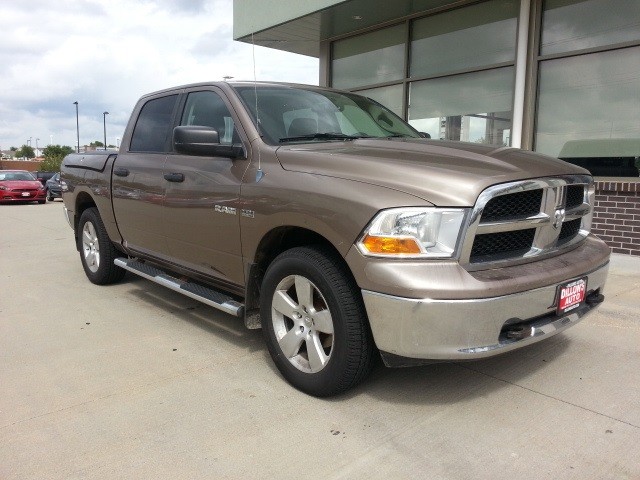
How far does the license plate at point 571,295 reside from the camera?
2.88 metres

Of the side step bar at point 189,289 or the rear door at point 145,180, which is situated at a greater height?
the rear door at point 145,180

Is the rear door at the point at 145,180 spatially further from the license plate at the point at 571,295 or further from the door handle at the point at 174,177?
the license plate at the point at 571,295

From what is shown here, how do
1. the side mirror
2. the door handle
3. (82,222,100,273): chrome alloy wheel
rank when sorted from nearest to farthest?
the side mirror, the door handle, (82,222,100,273): chrome alloy wheel

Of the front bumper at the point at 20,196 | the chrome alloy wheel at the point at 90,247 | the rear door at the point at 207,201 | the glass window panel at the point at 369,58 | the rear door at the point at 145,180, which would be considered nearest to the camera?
the rear door at the point at 207,201

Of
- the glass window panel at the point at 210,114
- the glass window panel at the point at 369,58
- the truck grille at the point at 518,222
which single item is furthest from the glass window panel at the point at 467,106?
the truck grille at the point at 518,222

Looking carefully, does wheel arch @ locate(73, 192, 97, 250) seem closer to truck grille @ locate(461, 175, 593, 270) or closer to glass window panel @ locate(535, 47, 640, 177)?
truck grille @ locate(461, 175, 593, 270)

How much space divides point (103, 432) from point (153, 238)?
6.61ft

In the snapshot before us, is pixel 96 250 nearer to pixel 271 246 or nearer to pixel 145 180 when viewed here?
pixel 145 180

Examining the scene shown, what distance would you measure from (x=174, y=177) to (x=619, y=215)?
18.3ft

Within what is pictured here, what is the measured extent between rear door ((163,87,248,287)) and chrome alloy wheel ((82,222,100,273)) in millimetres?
1812

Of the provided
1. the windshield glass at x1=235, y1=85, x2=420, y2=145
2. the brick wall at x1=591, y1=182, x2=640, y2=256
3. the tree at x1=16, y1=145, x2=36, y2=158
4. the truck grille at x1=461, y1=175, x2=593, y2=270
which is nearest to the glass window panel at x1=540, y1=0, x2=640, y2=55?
the brick wall at x1=591, y1=182, x2=640, y2=256

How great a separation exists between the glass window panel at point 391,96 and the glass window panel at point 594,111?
2867mm

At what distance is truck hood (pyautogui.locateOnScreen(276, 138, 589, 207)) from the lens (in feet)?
8.56

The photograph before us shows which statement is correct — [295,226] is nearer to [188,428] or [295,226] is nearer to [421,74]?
[188,428]
